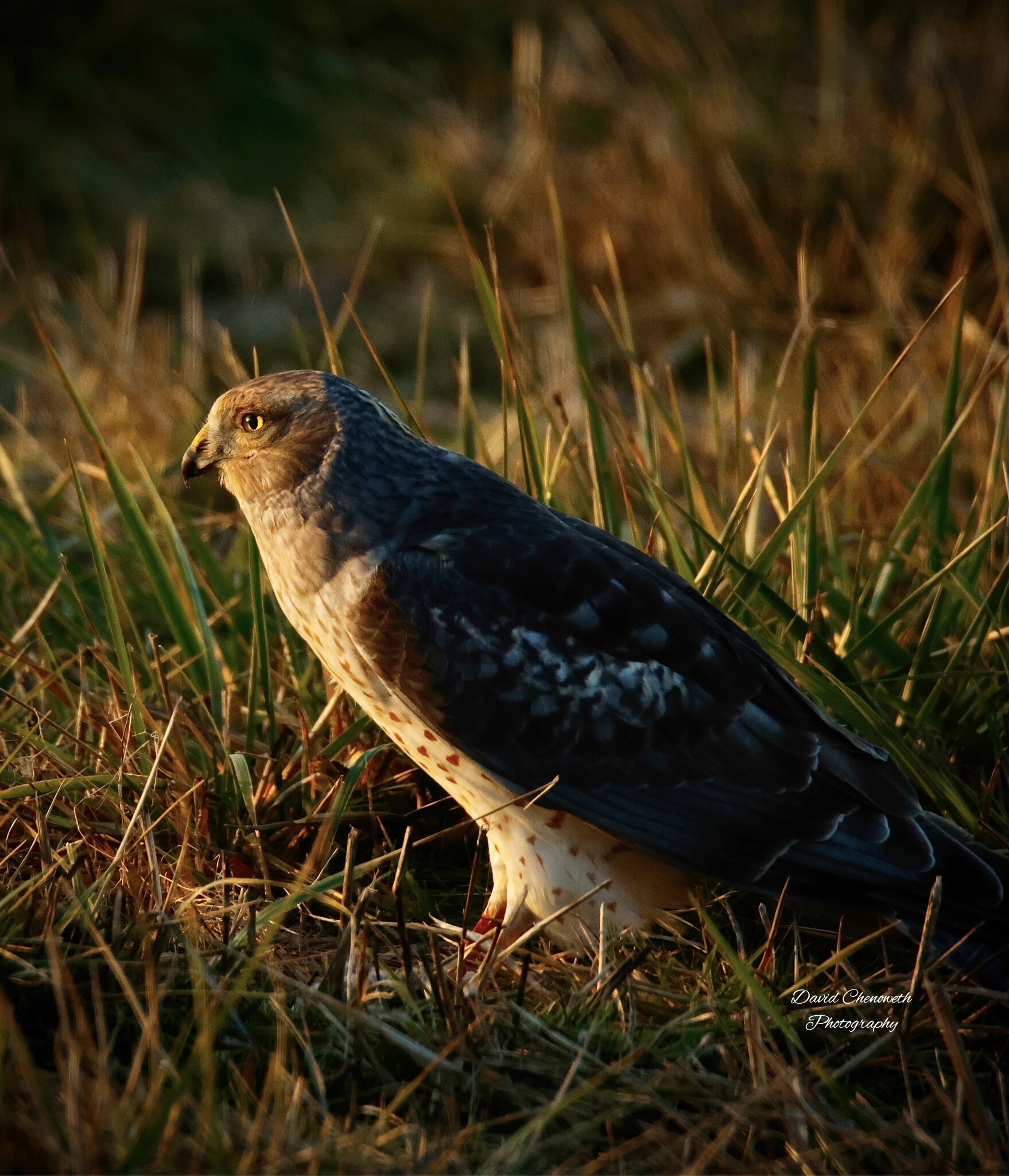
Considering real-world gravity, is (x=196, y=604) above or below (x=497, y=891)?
above

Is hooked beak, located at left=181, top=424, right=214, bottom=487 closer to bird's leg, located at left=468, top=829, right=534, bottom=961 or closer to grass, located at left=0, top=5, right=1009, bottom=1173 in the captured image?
grass, located at left=0, top=5, right=1009, bottom=1173

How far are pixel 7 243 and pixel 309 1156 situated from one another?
6.07 meters

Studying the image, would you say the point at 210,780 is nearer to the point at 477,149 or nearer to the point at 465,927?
the point at 465,927

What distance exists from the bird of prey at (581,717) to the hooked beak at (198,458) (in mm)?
303

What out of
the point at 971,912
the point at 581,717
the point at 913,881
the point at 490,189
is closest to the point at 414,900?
the point at 581,717

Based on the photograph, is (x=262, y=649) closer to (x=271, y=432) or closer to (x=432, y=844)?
(x=271, y=432)

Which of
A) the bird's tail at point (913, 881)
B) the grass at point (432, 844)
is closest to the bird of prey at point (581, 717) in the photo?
the bird's tail at point (913, 881)

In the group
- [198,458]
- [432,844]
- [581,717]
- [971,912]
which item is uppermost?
[198,458]

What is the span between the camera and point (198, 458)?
2.85 metres

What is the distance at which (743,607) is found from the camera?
2.99m
